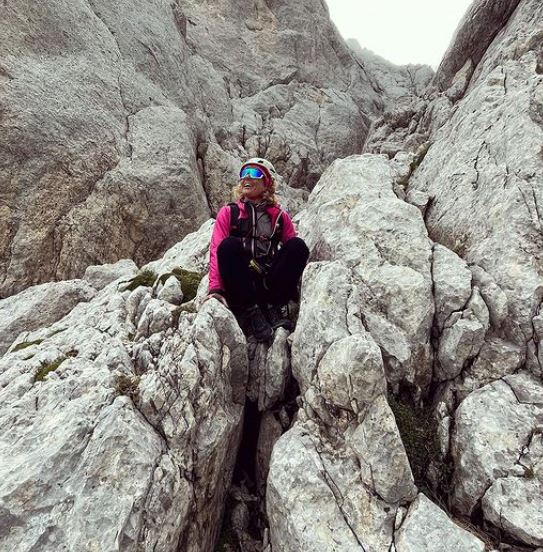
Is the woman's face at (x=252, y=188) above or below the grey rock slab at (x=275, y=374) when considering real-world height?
above

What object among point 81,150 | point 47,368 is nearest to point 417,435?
point 47,368

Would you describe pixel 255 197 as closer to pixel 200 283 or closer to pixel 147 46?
pixel 200 283

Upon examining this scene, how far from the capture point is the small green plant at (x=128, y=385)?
24.8 ft

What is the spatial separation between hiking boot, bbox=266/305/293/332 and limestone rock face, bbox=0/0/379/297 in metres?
13.3

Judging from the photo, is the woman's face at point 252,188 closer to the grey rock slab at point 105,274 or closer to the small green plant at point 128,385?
the small green plant at point 128,385

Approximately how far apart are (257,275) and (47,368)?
5.26 m

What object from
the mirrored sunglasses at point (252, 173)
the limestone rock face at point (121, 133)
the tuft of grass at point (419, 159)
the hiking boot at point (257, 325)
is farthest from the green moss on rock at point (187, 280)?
the limestone rock face at point (121, 133)

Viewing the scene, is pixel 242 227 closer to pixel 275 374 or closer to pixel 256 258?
pixel 256 258

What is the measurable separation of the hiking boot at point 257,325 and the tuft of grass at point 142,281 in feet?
12.7

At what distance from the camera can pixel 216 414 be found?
26.1ft

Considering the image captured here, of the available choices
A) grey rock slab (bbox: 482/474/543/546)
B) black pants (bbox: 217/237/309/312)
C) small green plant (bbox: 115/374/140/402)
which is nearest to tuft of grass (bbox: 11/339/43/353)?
small green plant (bbox: 115/374/140/402)

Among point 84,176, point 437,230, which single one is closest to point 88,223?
point 84,176

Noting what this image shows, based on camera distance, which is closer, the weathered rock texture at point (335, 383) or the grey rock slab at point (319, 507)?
the grey rock slab at point (319, 507)

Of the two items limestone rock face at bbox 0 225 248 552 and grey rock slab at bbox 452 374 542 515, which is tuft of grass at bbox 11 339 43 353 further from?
grey rock slab at bbox 452 374 542 515
